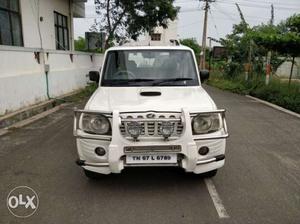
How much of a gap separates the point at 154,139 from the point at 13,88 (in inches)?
220

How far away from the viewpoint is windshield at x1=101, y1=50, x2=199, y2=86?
5203mm

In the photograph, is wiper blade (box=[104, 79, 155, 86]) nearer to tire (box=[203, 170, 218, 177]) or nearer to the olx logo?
tire (box=[203, 170, 218, 177])

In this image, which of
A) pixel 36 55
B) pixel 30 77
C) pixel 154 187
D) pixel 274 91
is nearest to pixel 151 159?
pixel 154 187

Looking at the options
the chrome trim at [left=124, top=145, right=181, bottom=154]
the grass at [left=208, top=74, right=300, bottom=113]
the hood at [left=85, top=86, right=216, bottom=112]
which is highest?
the hood at [left=85, top=86, right=216, bottom=112]

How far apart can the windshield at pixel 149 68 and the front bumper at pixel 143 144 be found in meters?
1.36

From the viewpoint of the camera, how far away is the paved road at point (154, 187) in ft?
11.9

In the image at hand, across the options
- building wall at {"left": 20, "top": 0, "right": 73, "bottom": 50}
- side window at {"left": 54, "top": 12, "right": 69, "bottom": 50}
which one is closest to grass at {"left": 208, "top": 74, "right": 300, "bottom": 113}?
side window at {"left": 54, "top": 12, "right": 69, "bottom": 50}

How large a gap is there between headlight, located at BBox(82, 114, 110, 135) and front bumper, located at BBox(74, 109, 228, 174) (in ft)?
0.25

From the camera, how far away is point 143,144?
12.5ft

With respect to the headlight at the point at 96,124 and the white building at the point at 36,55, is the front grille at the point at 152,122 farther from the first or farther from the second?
the white building at the point at 36,55

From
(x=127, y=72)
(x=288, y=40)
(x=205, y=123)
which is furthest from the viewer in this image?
(x=288, y=40)

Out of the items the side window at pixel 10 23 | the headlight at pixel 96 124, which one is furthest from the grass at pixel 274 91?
the side window at pixel 10 23

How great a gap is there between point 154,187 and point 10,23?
9.41 metres

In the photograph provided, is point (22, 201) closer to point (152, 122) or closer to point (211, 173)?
point (152, 122)
